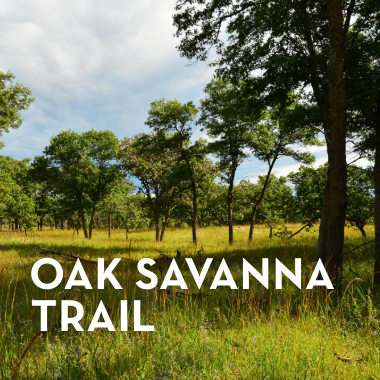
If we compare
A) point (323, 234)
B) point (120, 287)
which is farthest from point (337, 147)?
point (120, 287)

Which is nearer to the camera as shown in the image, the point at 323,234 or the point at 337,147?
the point at 337,147

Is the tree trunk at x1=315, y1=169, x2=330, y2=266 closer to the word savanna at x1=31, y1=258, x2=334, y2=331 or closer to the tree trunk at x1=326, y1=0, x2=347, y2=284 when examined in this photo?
the tree trunk at x1=326, y1=0, x2=347, y2=284

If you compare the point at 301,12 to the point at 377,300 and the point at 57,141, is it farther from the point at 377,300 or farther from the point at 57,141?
the point at 57,141

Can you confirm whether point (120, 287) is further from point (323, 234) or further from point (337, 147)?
point (323, 234)

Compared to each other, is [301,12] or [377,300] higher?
[301,12]

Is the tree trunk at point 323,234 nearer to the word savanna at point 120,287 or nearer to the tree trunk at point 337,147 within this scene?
the tree trunk at point 337,147

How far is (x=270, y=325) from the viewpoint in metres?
2.88

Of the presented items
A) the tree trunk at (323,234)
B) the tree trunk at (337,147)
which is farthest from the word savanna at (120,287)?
the tree trunk at (323,234)

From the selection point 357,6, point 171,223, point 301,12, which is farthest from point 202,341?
point 171,223

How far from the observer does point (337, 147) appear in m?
4.24

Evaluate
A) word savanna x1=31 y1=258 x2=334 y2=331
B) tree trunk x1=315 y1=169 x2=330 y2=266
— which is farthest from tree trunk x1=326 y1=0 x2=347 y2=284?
tree trunk x1=315 y1=169 x2=330 y2=266

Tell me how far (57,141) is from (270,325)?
27.5 meters

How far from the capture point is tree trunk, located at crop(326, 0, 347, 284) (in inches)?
166

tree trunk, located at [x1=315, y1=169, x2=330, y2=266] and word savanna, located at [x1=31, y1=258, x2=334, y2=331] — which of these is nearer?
word savanna, located at [x1=31, y1=258, x2=334, y2=331]
